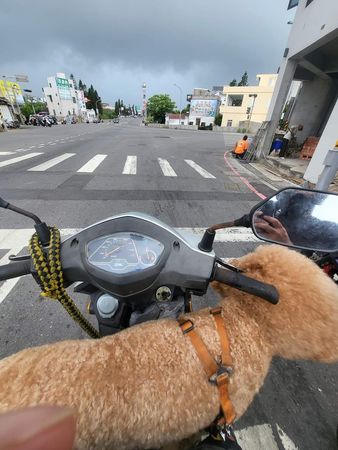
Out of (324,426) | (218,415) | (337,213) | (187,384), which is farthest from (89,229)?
(324,426)

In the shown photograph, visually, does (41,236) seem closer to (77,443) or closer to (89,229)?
(89,229)

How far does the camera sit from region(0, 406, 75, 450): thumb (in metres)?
0.41

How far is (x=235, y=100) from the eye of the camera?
57.1 meters

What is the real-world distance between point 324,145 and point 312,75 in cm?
900

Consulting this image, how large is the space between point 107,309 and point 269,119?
45.1ft

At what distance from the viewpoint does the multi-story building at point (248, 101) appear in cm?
5112

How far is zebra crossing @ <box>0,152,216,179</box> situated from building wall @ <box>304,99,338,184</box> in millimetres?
3424

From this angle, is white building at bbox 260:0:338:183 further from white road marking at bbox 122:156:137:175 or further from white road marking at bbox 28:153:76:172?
white road marking at bbox 28:153:76:172

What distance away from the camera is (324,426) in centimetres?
177

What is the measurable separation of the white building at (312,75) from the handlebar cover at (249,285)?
8.45 m

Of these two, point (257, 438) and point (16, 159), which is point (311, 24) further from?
point (16, 159)

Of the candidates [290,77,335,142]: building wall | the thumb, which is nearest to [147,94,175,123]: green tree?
[290,77,335,142]: building wall

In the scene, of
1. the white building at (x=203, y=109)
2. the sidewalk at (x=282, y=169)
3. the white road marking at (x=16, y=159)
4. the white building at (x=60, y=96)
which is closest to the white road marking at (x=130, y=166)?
the white road marking at (x=16, y=159)

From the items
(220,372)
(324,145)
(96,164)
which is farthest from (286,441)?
(96,164)
